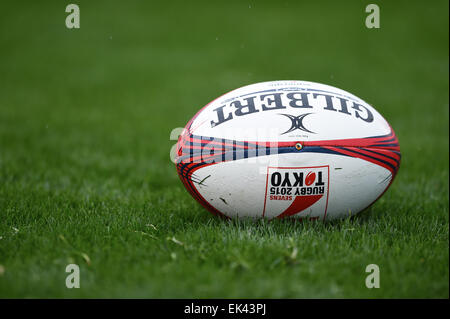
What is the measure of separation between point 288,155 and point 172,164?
2282mm

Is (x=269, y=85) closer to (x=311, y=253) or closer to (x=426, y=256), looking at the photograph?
(x=311, y=253)

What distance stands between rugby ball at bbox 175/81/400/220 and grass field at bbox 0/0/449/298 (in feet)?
0.57

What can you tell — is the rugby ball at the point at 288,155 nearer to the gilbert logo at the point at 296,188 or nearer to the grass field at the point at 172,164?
the gilbert logo at the point at 296,188

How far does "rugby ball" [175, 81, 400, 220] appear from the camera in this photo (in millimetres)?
2850

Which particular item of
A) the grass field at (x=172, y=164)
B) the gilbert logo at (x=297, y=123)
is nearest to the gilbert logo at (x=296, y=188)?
the grass field at (x=172, y=164)

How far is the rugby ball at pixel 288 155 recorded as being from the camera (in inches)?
112

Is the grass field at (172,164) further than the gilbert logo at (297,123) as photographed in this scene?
No

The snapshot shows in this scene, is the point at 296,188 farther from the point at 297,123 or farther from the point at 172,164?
the point at 172,164

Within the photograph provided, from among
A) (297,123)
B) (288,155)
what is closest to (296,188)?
(288,155)

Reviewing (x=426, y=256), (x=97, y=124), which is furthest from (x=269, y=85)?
(x=97, y=124)

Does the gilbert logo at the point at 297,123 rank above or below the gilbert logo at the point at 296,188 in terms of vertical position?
above

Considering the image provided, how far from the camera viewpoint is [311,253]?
8.48 feet

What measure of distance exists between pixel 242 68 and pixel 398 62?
12.2 ft

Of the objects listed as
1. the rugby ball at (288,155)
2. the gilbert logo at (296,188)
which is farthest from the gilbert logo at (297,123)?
the gilbert logo at (296,188)
